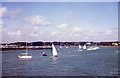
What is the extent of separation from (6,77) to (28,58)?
128 feet

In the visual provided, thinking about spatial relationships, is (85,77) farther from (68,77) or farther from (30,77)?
(30,77)

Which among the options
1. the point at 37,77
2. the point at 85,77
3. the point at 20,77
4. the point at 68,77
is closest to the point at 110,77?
the point at 85,77

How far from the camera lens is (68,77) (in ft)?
93.9

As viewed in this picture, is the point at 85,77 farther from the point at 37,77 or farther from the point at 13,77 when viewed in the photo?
the point at 13,77

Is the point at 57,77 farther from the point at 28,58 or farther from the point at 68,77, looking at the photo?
the point at 28,58

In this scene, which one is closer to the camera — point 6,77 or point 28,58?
point 6,77

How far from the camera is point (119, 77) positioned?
27781 mm

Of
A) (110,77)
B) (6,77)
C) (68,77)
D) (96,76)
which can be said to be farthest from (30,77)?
(110,77)

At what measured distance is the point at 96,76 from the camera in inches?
1160

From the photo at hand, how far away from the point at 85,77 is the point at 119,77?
17.6ft

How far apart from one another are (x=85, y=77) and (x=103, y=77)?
3.00 m

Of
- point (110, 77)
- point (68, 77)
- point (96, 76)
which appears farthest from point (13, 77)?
point (110, 77)

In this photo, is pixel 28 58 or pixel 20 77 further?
pixel 28 58

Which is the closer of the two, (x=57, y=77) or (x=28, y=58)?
(x=57, y=77)
